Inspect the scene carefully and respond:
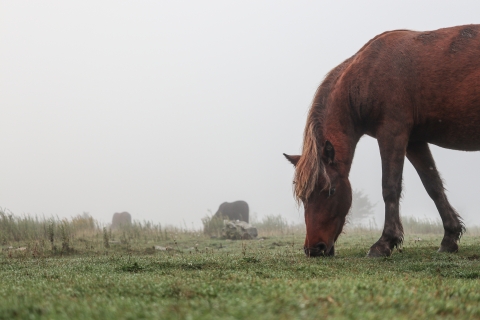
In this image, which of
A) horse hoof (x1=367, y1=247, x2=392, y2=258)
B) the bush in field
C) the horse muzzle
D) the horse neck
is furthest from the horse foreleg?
the bush in field

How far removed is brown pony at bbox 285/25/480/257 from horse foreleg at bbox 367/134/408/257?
1 cm

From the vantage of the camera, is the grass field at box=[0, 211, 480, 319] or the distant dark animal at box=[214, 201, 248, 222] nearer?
the grass field at box=[0, 211, 480, 319]

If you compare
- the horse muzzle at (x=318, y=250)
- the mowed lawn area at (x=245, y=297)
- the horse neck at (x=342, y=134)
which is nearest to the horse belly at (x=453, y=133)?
the horse neck at (x=342, y=134)

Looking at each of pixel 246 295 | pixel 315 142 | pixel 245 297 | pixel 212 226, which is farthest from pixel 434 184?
pixel 212 226

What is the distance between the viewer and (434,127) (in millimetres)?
6660

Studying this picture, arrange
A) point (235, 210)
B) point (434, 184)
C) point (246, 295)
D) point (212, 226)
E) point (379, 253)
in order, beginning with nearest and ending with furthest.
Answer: point (246, 295)
point (379, 253)
point (434, 184)
point (212, 226)
point (235, 210)

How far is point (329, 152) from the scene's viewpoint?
253 inches

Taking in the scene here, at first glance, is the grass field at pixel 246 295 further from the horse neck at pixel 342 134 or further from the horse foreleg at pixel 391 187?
the horse neck at pixel 342 134

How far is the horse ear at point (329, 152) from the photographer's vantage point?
6.36m

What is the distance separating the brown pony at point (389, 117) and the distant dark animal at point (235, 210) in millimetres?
18793

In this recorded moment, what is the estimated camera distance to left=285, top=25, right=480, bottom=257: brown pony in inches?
251

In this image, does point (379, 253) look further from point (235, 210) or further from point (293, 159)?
point (235, 210)

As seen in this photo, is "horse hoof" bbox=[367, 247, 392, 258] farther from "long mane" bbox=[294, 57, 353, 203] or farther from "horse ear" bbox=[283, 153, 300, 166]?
"horse ear" bbox=[283, 153, 300, 166]

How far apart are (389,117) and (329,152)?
2.94ft
